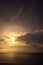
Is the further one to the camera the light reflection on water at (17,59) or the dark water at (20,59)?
the light reflection on water at (17,59)

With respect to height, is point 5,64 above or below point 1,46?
below

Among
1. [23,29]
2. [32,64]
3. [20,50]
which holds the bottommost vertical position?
[32,64]

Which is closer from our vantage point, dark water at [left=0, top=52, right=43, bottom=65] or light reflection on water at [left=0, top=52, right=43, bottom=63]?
dark water at [left=0, top=52, right=43, bottom=65]

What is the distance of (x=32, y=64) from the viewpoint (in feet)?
16.7

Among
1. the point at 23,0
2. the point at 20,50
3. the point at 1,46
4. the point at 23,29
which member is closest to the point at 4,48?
the point at 1,46

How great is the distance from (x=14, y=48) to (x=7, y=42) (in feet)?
0.96

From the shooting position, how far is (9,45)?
17.2 ft

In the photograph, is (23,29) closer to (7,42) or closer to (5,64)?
(7,42)

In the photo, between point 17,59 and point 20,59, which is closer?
point 17,59

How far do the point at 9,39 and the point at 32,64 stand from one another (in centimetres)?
106

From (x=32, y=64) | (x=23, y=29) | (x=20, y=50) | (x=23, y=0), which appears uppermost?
(x=23, y=0)

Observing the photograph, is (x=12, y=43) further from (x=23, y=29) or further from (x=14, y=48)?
(x=23, y=29)

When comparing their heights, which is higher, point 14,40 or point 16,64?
point 14,40

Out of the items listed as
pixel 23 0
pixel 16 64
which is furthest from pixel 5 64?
pixel 23 0
